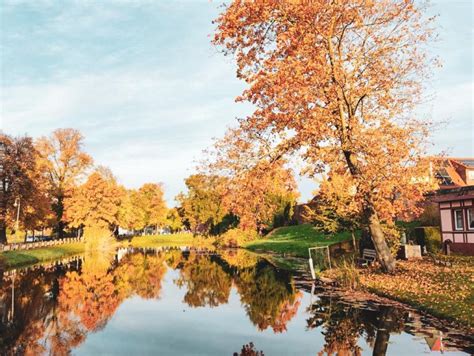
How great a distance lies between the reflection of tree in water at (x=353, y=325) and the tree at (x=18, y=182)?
112 feet

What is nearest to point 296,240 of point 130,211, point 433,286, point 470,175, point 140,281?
point 470,175

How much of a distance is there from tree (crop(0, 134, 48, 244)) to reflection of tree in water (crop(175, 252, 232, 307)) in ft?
69.5

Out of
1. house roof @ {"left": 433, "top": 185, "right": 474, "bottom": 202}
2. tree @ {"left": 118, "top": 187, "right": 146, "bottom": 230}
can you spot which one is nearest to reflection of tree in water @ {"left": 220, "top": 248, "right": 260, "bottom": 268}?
house roof @ {"left": 433, "top": 185, "right": 474, "bottom": 202}

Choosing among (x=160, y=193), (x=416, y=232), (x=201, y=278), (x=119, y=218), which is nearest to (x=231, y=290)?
(x=201, y=278)

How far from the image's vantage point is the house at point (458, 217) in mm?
25453

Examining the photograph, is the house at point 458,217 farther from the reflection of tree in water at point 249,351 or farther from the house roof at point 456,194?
the reflection of tree in water at point 249,351

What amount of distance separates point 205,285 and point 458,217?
665 inches

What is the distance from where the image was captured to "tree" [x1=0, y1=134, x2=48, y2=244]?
131 ft

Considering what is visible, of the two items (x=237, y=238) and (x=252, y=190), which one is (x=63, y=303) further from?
(x=237, y=238)

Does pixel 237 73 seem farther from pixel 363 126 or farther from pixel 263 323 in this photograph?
pixel 263 323

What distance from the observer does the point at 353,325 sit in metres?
11.4

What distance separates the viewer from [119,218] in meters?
69.0

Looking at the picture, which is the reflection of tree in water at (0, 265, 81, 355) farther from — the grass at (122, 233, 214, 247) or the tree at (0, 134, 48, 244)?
the grass at (122, 233, 214, 247)

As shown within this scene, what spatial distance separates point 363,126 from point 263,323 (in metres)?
8.55
